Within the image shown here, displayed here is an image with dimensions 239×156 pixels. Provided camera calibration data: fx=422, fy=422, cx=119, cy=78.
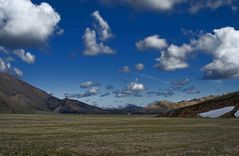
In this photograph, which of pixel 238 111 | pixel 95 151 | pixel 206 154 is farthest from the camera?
pixel 238 111

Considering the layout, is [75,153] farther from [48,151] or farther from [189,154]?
[189,154]

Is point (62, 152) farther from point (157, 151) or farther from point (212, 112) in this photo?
point (212, 112)

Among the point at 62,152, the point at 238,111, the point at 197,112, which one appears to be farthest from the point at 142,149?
the point at 197,112

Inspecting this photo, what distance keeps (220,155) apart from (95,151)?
432 inches

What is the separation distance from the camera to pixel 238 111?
Answer: 17388 centimetres

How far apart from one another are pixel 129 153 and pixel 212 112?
156441 millimetres

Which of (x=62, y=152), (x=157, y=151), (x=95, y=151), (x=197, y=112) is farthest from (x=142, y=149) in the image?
(x=197, y=112)

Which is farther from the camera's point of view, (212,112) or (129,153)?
(212,112)

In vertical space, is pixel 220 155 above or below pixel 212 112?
below

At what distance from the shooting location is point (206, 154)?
116 ft

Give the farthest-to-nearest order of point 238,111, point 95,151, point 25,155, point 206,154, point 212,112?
1. point 212,112
2. point 238,111
3. point 95,151
4. point 206,154
5. point 25,155

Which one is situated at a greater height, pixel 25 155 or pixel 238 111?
pixel 238 111

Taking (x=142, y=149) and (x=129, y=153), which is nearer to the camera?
(x=129, y=153)

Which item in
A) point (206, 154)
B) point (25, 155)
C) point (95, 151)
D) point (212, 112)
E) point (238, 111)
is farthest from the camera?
point (212, 112)
